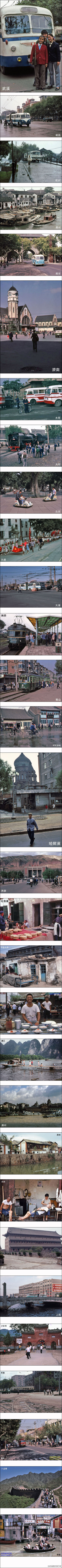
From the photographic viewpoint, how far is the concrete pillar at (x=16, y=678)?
10438mm

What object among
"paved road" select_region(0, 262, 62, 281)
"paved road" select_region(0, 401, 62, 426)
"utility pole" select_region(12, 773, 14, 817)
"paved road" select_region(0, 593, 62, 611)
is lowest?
"utility pole" select_region(12, 773, 14, 817)

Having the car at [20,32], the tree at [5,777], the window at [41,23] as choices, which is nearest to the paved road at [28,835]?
the tree at [5,777]

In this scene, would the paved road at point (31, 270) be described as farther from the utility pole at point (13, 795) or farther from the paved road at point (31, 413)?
the utility pole at point (13, 795)

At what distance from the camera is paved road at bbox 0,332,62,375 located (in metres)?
10.6

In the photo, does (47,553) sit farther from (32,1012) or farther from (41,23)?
(41,23)

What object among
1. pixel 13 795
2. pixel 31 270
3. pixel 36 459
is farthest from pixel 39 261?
pixel 13 795

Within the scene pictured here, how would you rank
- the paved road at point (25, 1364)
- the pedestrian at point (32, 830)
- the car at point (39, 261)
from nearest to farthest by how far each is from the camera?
the paved road at point (25, 1364)
the pedestrian at point (32, 830)
the car at point (39, 261)

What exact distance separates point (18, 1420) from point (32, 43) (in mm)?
13420

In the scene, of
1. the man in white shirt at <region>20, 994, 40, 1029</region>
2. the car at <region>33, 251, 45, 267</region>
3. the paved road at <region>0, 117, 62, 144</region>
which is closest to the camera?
the man in white shirt at <region>20, 994, 40, 1029</region>

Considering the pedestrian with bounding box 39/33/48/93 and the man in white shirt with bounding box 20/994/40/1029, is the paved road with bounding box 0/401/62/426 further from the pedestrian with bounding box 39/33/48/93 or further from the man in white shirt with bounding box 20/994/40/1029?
the man in white shirt with bounding box 20/994/40/1029

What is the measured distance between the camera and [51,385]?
1064 centimetres

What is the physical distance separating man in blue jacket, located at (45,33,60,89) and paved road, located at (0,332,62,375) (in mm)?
2569

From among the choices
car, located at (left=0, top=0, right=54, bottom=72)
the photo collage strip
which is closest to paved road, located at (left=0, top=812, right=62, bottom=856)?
the photo collage strip

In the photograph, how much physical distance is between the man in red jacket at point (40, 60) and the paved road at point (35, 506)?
398 cm
